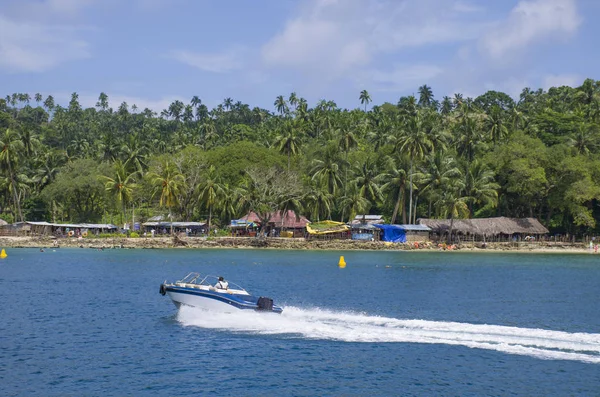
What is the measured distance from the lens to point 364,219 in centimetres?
9325

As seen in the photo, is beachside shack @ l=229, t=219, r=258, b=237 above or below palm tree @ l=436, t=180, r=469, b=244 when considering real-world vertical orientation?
below

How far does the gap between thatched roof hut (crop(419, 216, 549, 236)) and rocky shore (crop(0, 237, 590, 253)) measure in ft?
7.35

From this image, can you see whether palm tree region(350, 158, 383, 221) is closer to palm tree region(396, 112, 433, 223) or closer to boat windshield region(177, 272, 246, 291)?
palm tree region(396, 112, 433, 223)

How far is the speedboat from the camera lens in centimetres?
3175

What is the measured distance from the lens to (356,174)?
96812 millimetres

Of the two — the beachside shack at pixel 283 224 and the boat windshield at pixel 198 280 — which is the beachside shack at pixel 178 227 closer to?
the beachside shack at pixel 283 224

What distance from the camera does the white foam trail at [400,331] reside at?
26234 millimetres

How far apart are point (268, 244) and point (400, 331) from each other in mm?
59522

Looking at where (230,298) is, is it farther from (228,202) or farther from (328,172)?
(228,202)

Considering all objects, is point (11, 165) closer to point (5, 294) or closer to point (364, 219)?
point (364, 219)

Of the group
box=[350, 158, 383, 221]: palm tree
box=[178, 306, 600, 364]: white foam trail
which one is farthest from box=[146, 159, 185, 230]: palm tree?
box=[178, 306, 600, 364]: white foam trail

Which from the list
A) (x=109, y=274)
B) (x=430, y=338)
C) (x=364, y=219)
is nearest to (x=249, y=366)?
(x=430, y=338)

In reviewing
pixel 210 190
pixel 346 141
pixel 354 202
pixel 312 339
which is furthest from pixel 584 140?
pixel 312 339

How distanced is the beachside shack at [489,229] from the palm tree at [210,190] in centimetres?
Result: 2850
